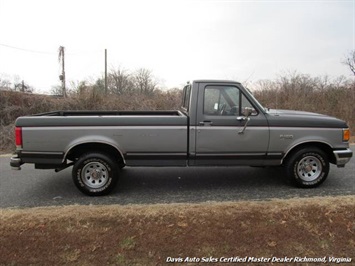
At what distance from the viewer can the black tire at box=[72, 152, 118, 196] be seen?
5074 mm

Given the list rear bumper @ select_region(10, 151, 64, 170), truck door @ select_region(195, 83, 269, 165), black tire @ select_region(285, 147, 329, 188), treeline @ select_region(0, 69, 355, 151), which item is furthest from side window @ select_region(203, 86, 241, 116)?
treeline @ select_region(0, 69, 355, 151)

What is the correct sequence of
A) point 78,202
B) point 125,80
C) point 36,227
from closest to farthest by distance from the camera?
point 36,227 < point 78,202 < point 125,80

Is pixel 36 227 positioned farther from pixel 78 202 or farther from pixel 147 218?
pixel 147 218

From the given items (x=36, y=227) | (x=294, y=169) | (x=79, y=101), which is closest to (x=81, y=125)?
(x=36, y=227)

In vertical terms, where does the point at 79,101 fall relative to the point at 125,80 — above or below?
below

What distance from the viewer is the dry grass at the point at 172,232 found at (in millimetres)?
3371

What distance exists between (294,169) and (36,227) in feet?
13.8

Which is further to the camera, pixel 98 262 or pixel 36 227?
pixel 36 227

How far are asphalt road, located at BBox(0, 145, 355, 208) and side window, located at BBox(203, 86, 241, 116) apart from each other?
1394mm

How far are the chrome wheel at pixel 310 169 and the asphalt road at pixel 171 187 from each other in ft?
0.76

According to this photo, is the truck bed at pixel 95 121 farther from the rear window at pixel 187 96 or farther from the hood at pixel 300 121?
the hood at pixel 300 121

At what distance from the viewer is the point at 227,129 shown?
17.1 feet

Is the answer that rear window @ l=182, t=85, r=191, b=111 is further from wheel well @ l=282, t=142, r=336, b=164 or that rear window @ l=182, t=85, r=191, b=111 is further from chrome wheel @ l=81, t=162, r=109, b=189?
wheel well @ l=282, t=142, r=336, b=164

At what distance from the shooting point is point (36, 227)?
152 inches
